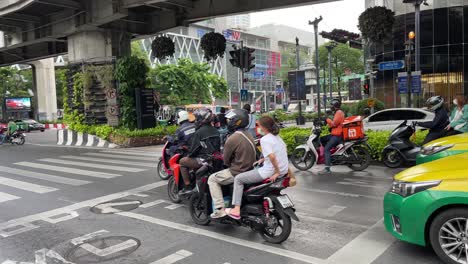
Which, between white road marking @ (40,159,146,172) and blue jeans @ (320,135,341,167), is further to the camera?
white road marking @ (40,159,146,172)

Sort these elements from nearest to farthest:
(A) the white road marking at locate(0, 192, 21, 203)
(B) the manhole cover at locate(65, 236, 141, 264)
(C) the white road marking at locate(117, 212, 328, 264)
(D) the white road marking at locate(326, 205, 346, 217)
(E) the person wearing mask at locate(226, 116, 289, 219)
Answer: (C) the white road marking at locate(117, 212, 328, 264) < (B) the manhole cover at locate(65, 236, 141, 264) < (E) the person wearing mask at locate(226, 116, 289, 219) < (D) the white road marking at locate(326, 205, 346, 217) < (A) the white road marking at locate(0, 192, 21, 203)

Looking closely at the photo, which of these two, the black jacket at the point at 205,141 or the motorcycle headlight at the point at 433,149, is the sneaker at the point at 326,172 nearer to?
the motorcycle headlight at the point at 433,149

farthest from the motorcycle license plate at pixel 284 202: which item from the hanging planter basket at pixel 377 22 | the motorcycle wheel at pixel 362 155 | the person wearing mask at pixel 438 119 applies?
the hanging planter basket at pixel 377 22

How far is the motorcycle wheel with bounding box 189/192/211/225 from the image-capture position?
229 inches

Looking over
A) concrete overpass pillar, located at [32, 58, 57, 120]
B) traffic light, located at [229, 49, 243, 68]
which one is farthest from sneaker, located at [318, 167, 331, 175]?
concrete overpass pillar, located at [32, 58, 57, 120]

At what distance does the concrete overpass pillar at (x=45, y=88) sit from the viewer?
4538 cm

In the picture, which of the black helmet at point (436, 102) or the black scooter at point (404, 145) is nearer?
the black helmet at point (436, 102)

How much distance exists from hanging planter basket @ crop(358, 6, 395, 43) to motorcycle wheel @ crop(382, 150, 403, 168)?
320cm

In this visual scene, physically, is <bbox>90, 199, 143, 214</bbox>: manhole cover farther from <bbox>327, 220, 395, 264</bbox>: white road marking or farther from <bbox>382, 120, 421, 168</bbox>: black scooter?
<bbox>382, 120, 421, 168</bbox>: black scooter

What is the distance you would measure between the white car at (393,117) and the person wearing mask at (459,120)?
4534 mm

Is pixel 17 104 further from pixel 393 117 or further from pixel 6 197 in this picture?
pixel 393 117

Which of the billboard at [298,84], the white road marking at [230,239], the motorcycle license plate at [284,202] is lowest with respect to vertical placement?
the white road marking at [230,239]

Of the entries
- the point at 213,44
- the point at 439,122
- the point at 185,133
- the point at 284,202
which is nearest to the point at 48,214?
the point at 185,133

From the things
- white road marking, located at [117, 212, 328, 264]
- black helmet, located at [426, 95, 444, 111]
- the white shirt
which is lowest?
white road marking, located at [117, 212, 328, 264]
